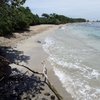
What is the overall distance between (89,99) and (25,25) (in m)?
38.2

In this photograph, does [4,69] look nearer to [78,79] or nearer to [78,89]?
[78,79]

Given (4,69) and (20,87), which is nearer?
(20,87)

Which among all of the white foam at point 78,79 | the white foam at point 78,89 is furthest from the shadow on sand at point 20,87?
the white foam at point 78,79

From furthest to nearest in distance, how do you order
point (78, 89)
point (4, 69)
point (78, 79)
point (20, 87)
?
point (78, 79) → point (4, 69) → point (78, 89) → point (20, 87)

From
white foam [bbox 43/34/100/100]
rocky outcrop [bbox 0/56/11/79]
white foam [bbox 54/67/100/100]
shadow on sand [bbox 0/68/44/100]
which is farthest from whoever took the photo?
rocky outcrop [bbox 0/56/11/79]

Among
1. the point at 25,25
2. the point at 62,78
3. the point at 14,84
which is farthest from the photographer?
the point at 25,25

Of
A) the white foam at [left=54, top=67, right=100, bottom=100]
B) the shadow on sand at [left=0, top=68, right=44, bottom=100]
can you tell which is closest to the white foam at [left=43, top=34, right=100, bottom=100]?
the white foam at [left=54, top=67, right=100, bottom=100]

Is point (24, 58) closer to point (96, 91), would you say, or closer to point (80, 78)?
point (80, 78)

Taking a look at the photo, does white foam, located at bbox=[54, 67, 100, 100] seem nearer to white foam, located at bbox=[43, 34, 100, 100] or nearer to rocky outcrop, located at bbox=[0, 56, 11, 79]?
white foam, located at bbox=[43, 34, 100, 100]

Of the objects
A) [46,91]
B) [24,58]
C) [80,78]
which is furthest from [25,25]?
[46,91]

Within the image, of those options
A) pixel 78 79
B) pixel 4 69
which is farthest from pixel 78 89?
pixel 4 69

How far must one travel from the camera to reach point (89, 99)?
13.1 m

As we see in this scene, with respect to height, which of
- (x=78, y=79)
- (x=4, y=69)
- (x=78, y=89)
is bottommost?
(x=78, y=79)

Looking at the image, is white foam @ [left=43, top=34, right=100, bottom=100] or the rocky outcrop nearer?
white foam @ [left=43, top=34, right=100, bottom=100]
